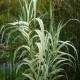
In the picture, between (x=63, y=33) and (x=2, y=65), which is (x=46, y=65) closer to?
(x=2, y=65)

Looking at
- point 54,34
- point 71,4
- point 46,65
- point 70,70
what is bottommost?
point 70,70

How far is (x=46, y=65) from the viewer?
208 centimetres

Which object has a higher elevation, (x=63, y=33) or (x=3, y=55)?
(x=63, y=33)

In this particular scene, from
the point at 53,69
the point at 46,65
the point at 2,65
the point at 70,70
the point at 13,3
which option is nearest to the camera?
the point at 46,65

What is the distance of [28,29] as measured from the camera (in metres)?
2.20

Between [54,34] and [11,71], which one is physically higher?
[54,34]

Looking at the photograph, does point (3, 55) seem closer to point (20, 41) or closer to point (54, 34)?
point (20, 41)

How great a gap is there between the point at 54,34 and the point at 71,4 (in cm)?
56

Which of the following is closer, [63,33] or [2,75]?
[2,75]

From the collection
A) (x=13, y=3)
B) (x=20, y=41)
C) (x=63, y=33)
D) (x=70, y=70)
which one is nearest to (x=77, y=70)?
(x=70, y=70)

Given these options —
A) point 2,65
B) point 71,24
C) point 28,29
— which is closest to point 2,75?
point 2,65

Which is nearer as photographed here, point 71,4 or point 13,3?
point 71,4

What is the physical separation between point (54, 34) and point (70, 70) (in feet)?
1.53

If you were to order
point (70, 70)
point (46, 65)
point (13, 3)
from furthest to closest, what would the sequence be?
1. point (13, 3)
2. point (70, 70)
3. point (46, 65)
